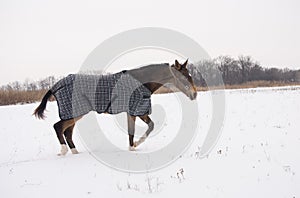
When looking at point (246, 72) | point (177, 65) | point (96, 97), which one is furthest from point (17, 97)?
point (246, 72)

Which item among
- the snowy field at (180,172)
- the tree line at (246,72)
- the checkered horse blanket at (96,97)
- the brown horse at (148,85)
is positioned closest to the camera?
the snowy field at (180,172)

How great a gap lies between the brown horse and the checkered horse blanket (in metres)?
0.23

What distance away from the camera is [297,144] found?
5609mm

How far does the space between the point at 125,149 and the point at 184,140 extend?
163cm

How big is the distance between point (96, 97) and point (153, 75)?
151cm

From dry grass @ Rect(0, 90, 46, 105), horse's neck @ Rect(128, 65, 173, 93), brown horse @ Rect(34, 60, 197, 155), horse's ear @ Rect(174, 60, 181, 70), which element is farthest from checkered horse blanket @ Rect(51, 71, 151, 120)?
dry grass @ Rect(0, 90, 46, 105)

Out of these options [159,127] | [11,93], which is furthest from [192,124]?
[11,93]

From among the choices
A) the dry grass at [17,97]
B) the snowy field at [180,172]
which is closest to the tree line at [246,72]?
the dry grass at [17,97]

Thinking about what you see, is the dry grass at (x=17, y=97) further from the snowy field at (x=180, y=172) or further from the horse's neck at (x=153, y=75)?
the horse's neck at (x=153, y=75)

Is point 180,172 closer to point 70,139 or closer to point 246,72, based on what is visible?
point 70,139

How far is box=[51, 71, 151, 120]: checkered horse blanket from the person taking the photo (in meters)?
5.86

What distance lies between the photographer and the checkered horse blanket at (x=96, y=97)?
19.2 ft

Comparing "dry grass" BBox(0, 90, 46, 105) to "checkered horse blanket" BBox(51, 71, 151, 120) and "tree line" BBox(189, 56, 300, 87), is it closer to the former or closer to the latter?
"checkered horse blanket" BBox(51, 71, 151, 120)

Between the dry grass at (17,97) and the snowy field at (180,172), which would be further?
the dry grass at (17,97)
